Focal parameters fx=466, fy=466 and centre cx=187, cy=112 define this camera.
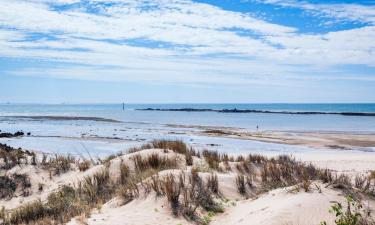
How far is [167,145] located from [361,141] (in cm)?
2018

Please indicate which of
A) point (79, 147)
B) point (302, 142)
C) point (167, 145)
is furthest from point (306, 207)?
point (302, 142)

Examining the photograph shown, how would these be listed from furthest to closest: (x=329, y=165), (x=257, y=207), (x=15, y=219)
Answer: (x=329, y=165) < (x=15, y=219) < (x=257, y=207)

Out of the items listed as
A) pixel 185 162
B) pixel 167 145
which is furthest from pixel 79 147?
pixel 185 162

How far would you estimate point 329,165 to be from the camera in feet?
61.5

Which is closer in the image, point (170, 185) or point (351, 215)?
point (351, 215)

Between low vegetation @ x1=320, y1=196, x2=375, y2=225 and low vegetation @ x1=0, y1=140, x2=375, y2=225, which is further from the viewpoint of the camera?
low vegetation @ x1=0, y1=140, x2=375, y2=225

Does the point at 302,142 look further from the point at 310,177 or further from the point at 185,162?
the point at 310,177

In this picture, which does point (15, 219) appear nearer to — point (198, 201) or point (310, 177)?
point (198, 201)

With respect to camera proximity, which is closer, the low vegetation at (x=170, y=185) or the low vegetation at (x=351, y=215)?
the low vegetation at (x=351, y=215)

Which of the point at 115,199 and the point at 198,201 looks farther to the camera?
the point at 115,199

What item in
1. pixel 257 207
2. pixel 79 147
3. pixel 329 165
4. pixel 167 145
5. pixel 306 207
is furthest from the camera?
pixel 79 147

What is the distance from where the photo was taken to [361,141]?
1262 inches

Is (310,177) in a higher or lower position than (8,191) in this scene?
higher

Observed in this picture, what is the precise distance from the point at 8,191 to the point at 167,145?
5388mm
